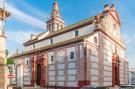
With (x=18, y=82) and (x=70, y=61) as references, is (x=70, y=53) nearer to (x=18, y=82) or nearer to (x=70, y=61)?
(x=70, y=61)

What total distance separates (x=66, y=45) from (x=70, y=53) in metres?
1.96

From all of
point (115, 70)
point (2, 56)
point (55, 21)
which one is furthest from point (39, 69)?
point (55, 21)

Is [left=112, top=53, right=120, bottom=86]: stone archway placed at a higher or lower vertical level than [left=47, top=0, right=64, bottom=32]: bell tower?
lower

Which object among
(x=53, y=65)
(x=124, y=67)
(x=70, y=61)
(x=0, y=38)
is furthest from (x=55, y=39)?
(x=0, y=38)

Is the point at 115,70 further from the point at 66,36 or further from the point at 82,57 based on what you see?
the point at 82,57

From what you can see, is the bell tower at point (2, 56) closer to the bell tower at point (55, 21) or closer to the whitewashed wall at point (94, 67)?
the whitewashed wall at point (94, 67)

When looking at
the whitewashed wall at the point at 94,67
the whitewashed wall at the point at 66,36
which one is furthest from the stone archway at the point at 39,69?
the whitewashed wall at the point at 94,67

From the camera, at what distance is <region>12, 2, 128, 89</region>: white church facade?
39.5 meters

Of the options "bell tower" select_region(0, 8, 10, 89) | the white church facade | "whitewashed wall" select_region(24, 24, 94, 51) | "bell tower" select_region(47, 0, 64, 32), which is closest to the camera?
"bell tower" select_region(0, 8, 10, 89)

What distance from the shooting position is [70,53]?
41.7m

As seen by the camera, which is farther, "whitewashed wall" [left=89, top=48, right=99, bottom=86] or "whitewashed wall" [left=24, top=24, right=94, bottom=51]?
"whitewashed wall" [left=24, top=24, right=94, bottom=51]

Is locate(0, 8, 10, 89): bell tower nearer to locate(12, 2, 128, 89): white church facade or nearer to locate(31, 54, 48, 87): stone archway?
locate(12, 2, 128, 89): white church facade

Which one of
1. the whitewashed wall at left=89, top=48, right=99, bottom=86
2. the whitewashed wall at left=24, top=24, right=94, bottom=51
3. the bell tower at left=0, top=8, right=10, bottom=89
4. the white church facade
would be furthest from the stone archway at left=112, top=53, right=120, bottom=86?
the bell tower at left=0, top=8, right=10, bottom=89

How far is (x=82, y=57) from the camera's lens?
38.9 m
